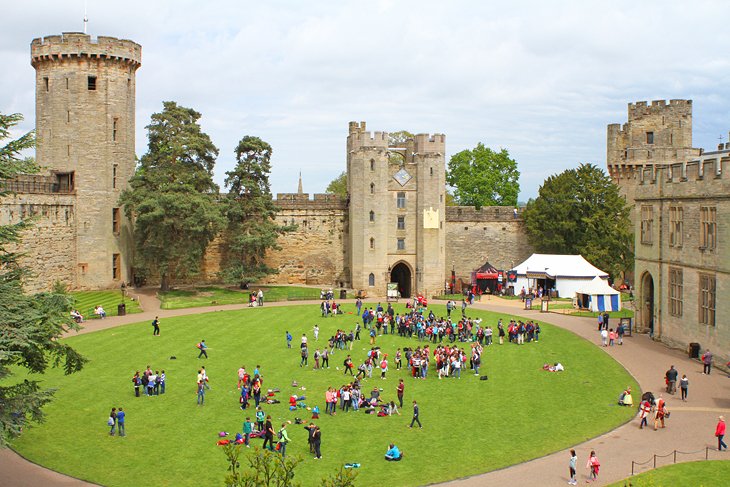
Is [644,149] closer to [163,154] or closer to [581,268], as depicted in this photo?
[581,268]

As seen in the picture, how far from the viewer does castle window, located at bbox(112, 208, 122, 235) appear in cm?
5244

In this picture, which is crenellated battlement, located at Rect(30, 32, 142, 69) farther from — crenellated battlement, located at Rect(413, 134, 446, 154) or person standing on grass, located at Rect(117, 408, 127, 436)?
person standing on grass, located at Rect(117, 408, 127, 436)

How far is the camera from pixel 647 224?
40.6 meters

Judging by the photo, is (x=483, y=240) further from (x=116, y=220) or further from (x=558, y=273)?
(x=116, y=220)

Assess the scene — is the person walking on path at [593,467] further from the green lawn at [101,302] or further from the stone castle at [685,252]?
the green lawn at [101,302]

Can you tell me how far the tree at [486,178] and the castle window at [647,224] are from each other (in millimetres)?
36186

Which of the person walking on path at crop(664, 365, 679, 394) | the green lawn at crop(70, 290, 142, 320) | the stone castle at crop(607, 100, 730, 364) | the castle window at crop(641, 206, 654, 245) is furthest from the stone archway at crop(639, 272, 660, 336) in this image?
the green lawn at crop(70, 290, 142, 320)

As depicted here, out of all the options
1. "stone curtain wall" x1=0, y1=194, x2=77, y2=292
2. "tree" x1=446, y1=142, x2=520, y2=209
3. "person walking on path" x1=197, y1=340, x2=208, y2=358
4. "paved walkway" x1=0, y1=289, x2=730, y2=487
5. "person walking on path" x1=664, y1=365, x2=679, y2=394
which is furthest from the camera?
"tree" x1=446, y1=142, x2=520, y2=209

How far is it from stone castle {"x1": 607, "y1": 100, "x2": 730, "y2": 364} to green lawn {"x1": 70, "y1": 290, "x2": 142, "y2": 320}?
1151 inches

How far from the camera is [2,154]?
55.8 feet

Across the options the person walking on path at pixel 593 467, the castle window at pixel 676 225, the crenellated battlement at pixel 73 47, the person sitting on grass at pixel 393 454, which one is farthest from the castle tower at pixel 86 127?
the person walking on path at pixel 593 467

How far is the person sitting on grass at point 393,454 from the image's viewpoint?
21.2 m

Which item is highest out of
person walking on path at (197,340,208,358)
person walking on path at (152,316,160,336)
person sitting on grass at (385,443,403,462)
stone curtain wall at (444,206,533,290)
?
stone curtain wall at (444,206,533,290)

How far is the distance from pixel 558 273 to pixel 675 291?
16812 mm
